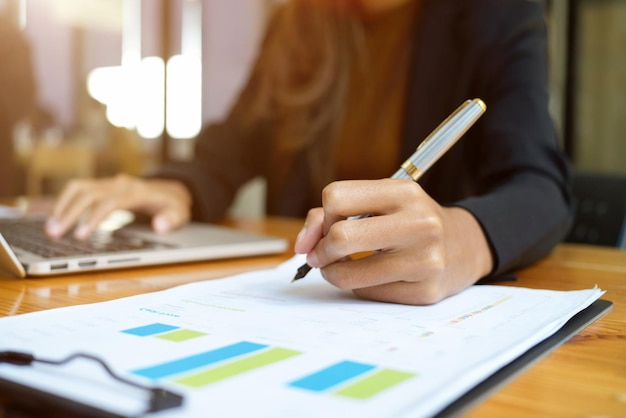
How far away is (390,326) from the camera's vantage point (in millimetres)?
420

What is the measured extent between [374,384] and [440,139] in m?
0.28

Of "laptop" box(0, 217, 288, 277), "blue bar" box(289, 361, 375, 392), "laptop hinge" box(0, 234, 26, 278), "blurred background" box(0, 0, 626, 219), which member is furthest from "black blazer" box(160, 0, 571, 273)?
"blurred background" box(0, 0, 626, 219)

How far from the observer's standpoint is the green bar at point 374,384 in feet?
0.95

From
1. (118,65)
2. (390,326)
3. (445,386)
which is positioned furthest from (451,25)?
(118,65)

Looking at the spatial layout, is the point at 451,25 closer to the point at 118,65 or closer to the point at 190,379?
the point at 190,379

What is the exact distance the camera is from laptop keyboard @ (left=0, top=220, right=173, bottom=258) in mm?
684

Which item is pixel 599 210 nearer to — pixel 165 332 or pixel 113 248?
pixel 113 248

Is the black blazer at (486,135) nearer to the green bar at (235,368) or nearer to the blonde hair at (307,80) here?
the blonde hair at (307,80)

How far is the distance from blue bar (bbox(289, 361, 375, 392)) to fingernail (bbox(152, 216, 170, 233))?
59 cm

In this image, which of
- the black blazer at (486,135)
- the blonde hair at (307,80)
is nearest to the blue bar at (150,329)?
the black blazer at (486,135)

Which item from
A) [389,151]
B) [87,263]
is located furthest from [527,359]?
[389,151]

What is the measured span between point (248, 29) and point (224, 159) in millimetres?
2341

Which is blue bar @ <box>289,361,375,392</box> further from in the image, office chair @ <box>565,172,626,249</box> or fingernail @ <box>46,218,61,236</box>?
office chair @ <box>565,172,626,249</box>

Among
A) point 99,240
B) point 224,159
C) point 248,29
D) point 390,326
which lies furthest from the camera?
point 248,29
